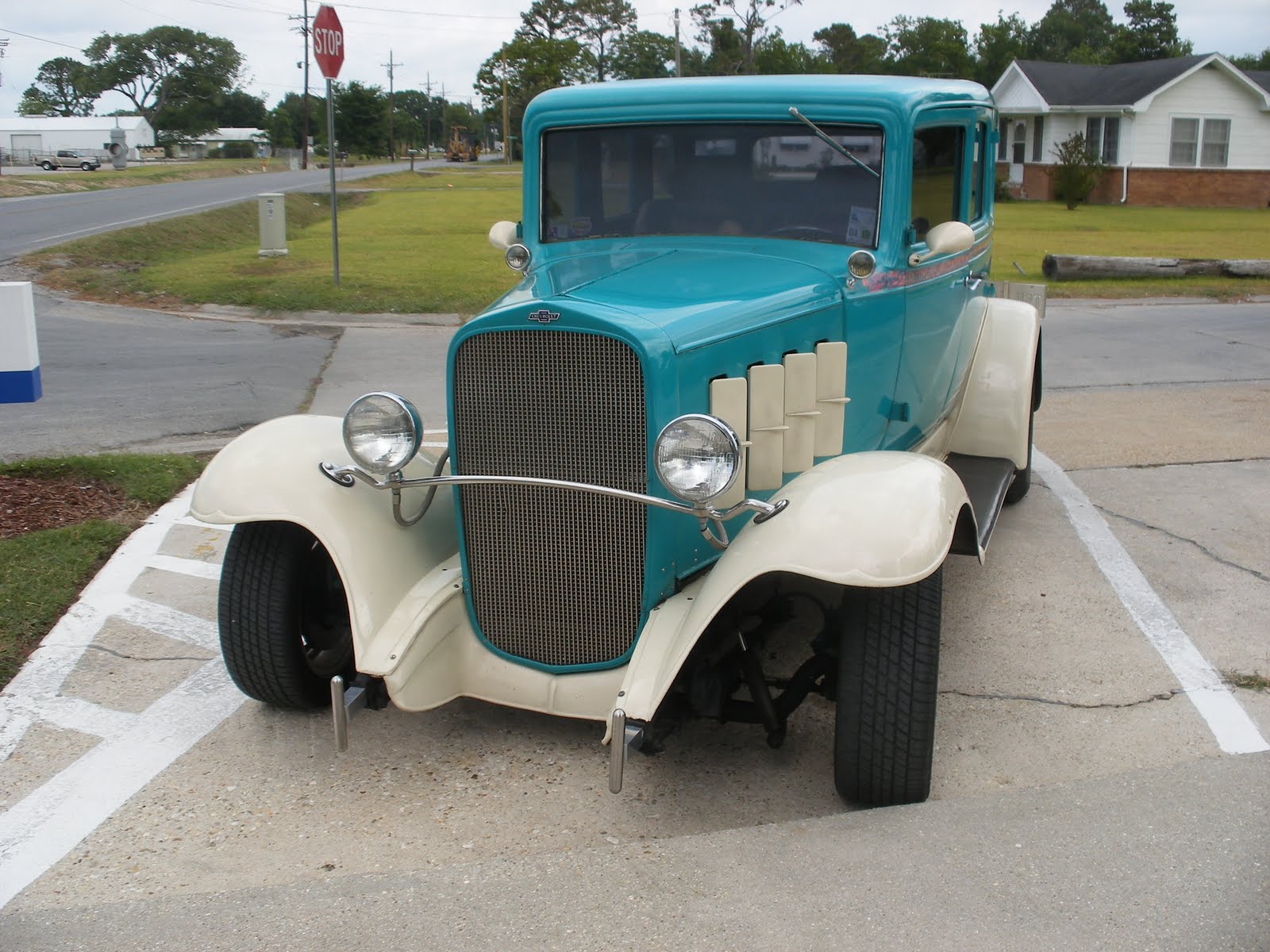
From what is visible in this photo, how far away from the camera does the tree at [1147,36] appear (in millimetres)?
59463

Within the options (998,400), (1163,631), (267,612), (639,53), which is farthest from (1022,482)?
(639,53)

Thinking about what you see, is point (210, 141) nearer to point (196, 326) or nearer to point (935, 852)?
point (196, 326)

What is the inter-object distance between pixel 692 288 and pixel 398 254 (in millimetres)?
15005

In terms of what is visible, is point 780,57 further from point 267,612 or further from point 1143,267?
point 267,612

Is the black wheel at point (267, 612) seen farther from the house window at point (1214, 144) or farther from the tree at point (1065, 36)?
the tree at point (1065, 36)

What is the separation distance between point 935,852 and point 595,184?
265cm

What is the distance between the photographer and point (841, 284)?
407 cm

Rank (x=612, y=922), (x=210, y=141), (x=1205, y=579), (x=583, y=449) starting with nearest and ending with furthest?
(x=612, y=922), (x=583, y=449), (x=1205, y=579), (x=210, y=141)

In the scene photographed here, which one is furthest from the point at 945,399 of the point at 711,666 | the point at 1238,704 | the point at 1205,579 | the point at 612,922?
the point at 612,922

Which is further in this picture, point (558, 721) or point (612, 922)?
point (558, 721)

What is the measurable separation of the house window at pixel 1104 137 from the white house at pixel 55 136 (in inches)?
2439

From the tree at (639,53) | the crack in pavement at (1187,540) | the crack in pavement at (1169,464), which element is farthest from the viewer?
the tree at (639,53)

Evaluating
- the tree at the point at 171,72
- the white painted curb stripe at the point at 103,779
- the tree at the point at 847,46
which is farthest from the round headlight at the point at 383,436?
the tree at the point at 171,72

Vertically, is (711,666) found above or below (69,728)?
above
